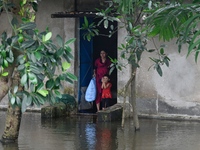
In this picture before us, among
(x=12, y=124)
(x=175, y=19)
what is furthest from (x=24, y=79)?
(x=12, y=124)

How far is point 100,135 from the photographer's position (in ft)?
36.7

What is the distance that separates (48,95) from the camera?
5.22 metres

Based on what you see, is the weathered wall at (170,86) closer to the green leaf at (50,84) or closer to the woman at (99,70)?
the woman at (99,70)

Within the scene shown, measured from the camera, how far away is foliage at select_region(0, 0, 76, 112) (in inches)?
193

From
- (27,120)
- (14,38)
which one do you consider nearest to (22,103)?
(14,38)

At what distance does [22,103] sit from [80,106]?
956cm

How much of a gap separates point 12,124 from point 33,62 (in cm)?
499

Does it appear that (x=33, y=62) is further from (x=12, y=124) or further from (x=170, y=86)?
(x=170, y=86)

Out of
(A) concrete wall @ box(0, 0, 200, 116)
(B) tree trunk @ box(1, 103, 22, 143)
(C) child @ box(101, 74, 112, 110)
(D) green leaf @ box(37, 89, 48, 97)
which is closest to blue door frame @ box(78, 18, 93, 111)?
(C) child @ box(101, 74, 112, 110)

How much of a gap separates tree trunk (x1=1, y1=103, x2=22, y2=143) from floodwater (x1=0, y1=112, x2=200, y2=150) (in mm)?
143

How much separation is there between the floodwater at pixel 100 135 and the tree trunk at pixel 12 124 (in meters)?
0.14

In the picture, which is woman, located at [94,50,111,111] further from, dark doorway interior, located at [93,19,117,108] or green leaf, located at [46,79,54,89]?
green leaf, located at [46,79,54,89]

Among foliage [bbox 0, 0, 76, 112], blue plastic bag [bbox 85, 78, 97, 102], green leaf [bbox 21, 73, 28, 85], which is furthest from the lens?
blue plastic bag [bbox 85, 78, 97, 102]

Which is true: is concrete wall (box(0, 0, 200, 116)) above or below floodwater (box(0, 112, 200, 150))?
above
